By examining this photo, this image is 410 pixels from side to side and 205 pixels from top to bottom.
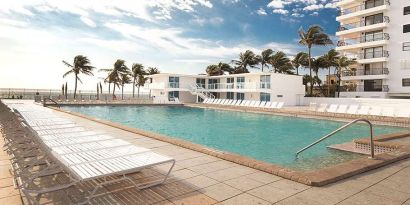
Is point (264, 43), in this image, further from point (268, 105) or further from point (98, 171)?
point (98, 171)

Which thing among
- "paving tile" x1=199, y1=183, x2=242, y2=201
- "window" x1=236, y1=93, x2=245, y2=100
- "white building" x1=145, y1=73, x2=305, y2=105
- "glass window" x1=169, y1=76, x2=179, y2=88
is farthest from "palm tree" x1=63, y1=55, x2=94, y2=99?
"paving tile" x1=199, y1=183, x2=242, y2=201

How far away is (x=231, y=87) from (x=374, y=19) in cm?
2105

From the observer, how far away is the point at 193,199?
413 cm

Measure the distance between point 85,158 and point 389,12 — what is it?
41.8 meters

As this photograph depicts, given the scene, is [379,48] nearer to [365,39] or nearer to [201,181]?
[365,39]

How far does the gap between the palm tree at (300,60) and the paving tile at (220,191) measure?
48182 millimetres

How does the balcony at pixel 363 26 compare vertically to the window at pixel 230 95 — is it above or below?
above

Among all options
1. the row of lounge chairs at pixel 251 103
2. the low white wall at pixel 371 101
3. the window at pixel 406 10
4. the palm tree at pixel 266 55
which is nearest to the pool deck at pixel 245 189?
the row of lounge chairs at pixel 251 103

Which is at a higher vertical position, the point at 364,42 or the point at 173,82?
the point at 364,42

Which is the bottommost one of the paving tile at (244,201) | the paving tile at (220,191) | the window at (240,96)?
the paving tile at (244,201)

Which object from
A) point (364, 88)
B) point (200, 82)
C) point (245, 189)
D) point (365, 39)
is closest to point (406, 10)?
point (365, 39)

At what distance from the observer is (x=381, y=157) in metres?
6.66

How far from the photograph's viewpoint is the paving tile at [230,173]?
17.0 feet

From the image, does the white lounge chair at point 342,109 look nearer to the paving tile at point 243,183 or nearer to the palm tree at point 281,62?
the paving tile at point 243,183
